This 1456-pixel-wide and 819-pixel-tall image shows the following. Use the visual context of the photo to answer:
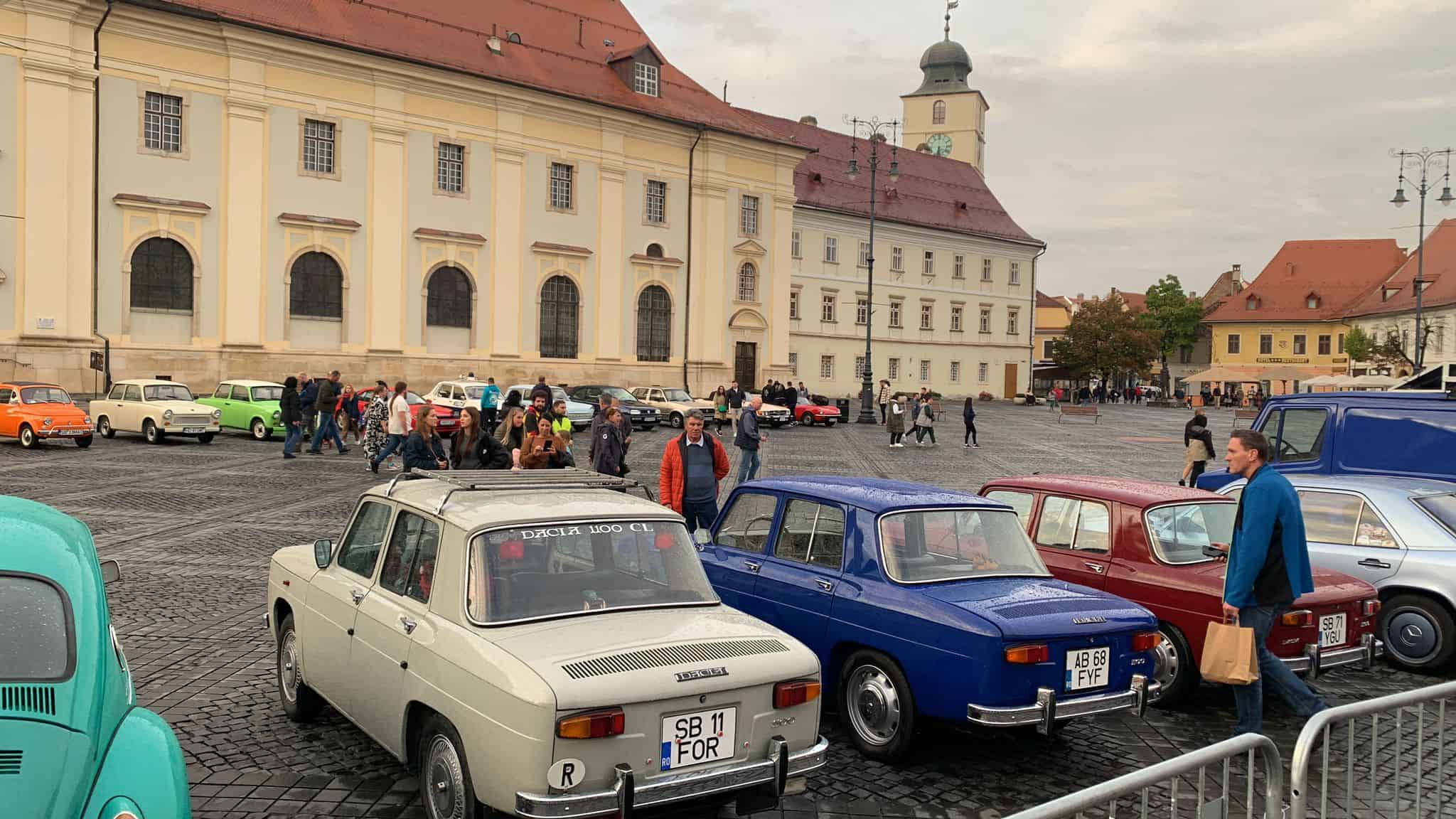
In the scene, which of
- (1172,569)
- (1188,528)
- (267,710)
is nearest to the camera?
(267,710)

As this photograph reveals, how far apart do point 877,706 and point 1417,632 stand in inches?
194

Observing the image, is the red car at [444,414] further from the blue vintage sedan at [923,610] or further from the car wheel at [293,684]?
the blue vintage sedan at [923,610]

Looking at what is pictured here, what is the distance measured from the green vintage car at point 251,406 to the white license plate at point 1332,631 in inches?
1035

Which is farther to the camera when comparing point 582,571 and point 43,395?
point 43,395

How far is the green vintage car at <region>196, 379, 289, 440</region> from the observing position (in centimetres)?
2920

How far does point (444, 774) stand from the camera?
4.81 m

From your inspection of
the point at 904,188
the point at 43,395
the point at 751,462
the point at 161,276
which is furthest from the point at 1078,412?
the point at 43,395

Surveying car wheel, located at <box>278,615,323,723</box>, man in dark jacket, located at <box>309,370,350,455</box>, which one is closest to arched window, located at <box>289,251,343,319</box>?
man in dark jacket, located at <box>309,370,350,455</box>

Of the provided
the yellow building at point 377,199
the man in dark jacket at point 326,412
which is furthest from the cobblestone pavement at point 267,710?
the yellow building at point 377,199

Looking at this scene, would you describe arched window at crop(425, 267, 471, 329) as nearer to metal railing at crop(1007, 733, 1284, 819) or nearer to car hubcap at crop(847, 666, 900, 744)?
car hubcap at crop(847, 666, 900, 744)

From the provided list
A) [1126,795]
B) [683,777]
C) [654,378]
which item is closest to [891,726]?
[683,777]

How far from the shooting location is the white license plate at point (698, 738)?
4500 millimetres

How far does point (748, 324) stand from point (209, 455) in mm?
33216

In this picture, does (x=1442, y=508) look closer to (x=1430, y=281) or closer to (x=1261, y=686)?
(x=1261, y=686)
